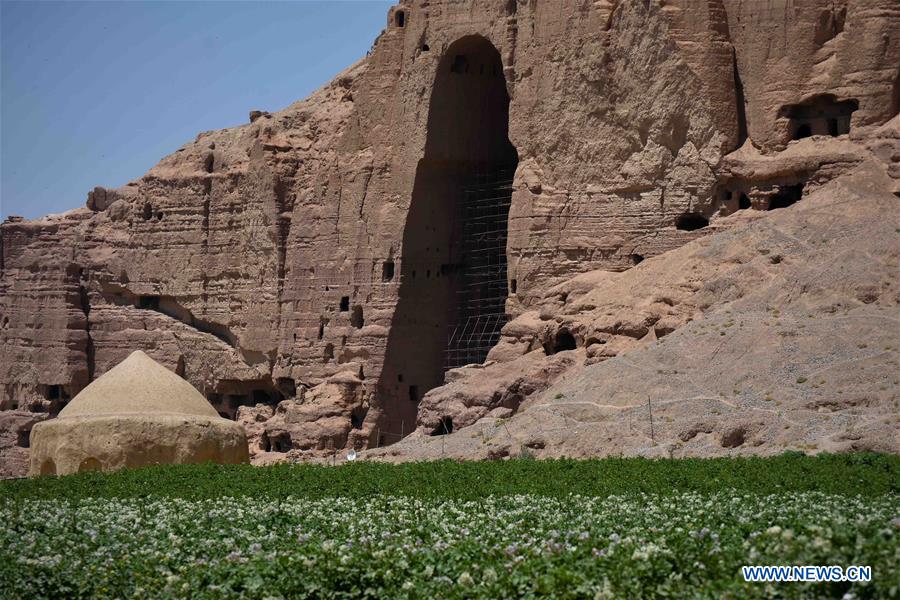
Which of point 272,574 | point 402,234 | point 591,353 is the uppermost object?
point 402,234

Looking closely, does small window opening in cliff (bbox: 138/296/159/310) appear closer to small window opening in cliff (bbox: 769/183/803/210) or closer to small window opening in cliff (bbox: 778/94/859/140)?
small window opening in cliff (bbox: 769/183/803/210)

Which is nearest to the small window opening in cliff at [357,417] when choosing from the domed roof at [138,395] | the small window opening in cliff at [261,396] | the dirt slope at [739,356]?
the small window opening in cliff at [261,396]

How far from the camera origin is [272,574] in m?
17.0

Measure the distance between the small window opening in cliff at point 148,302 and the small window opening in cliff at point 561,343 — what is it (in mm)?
21843

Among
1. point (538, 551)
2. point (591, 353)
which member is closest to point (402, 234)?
point (591, 353)

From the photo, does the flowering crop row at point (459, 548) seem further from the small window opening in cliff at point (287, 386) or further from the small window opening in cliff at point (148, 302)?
the small window opening in cliff at point (148, 302)

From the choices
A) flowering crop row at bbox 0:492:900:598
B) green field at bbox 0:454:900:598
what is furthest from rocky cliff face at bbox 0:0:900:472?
flowering crop row at bbox 0:492:900:598

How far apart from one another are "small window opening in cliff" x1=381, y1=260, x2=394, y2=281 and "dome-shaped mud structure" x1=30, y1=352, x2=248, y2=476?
1375 cm

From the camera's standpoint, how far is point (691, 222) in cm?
4441

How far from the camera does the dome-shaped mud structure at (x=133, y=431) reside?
35.5 m

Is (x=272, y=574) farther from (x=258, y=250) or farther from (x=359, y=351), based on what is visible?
(x=258, y=250)

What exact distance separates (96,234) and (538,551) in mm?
47705

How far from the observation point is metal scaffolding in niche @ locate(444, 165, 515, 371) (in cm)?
5031

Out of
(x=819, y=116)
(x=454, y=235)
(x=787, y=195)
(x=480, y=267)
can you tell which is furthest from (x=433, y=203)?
(x=819, y=116)
